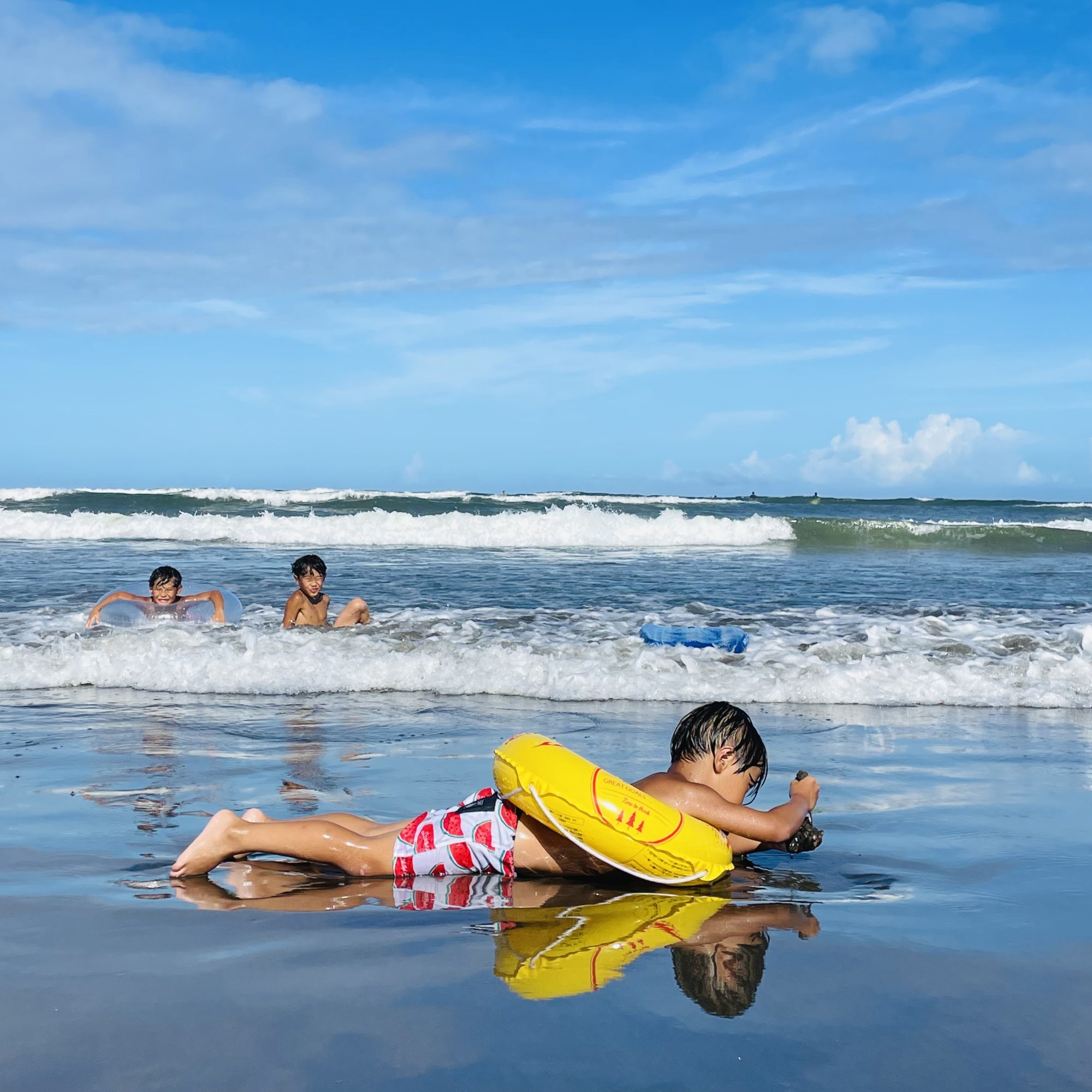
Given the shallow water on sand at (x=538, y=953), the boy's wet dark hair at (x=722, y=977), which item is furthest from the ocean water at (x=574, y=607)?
the boy's wet dark hair at (x=722, y=977)

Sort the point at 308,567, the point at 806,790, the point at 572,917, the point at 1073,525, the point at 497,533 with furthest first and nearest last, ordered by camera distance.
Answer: the point at 1073,525 < the point at 497,533 < the point at 308,567 < the point at 806,790 < the point at 572,917

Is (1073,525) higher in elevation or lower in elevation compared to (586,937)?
higher

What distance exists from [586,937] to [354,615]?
24.9 feet

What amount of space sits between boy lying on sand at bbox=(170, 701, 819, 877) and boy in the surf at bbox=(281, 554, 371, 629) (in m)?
6.55

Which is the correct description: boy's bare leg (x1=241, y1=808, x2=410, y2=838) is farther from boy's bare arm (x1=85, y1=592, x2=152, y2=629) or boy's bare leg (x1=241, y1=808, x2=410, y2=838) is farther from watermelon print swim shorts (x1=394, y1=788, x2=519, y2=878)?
boy's bare arm (x1=85, y1=592, x2=152, y2=629)

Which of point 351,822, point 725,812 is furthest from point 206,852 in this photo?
point 725,812

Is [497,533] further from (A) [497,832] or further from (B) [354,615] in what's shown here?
(A) [497,832]

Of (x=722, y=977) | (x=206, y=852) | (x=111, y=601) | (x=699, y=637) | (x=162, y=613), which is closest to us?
(x=722, y=977)

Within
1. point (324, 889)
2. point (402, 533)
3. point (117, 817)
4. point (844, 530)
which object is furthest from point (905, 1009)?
point (844, 530)

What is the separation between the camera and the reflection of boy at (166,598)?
1052 centimetres

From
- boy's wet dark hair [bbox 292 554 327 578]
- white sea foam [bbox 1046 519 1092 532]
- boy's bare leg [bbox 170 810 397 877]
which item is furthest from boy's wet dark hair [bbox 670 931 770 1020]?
white sea foam [bbox 1046 519 1092 532]

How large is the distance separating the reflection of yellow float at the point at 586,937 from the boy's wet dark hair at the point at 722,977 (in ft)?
0.46

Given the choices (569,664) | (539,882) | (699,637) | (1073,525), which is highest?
(1073,525)

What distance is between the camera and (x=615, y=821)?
3.98 m
